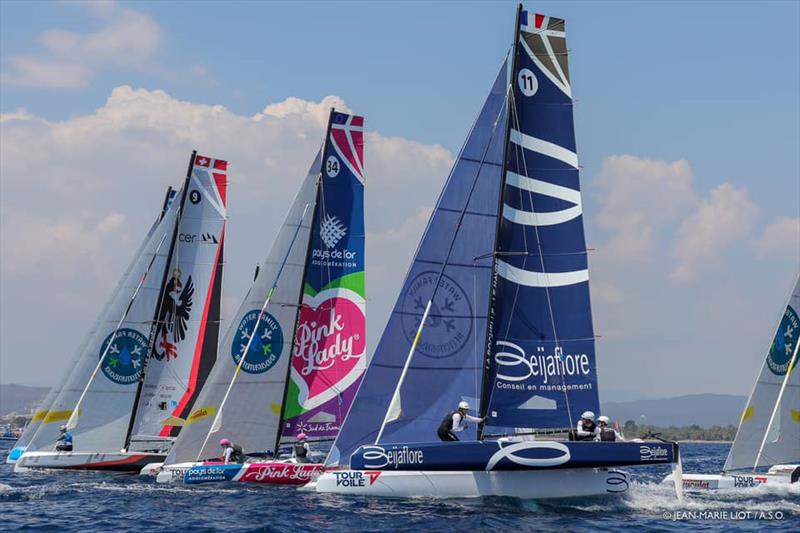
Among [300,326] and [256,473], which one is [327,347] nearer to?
[300,326]

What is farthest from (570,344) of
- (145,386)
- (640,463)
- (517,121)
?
(145,386)

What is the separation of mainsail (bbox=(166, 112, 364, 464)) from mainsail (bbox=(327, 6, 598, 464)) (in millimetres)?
6570

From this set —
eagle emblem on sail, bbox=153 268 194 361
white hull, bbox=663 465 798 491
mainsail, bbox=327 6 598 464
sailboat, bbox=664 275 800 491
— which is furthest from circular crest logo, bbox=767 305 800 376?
eagle emblem on sail, bbox=153 268 194 361

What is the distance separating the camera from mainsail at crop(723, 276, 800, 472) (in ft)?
110

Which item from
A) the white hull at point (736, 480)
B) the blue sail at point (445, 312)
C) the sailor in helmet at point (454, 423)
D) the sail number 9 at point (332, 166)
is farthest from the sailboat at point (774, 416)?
the sail number 9 at point (332, 166)

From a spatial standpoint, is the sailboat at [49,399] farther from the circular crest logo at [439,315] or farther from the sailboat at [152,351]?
the circular crest logo at [439,315]

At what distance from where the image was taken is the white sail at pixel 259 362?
32156 mm

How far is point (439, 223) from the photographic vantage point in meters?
26.7

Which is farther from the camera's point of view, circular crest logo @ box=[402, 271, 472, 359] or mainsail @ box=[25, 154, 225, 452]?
mainsail @ box=[25, 154, 225, 452]

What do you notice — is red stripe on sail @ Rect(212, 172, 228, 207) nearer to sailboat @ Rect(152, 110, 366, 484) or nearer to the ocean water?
sailboat @ Rect(152, 110, 366, 484)

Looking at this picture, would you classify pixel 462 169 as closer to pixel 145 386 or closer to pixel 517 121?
pixel 517 121

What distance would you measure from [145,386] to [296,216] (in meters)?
10.3

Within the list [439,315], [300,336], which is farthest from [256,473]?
[439,315]

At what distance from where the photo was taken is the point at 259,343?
108 feet
